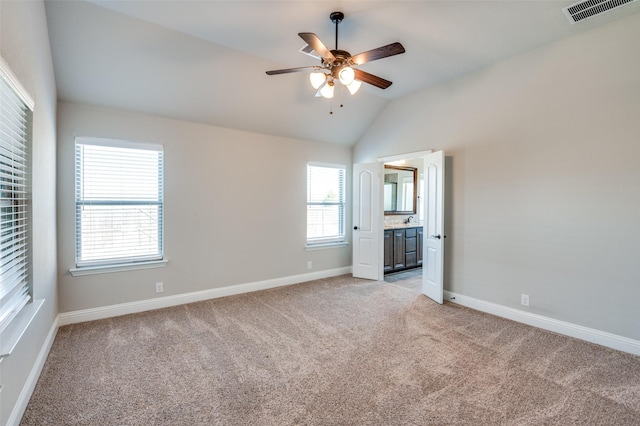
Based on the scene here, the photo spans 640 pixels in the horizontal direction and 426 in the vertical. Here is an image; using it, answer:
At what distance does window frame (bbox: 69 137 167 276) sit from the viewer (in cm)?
330

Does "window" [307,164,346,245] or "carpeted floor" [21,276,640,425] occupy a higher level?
"window" [307,164,346,245]

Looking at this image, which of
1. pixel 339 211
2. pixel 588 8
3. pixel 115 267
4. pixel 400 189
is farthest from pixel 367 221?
pixel 115 267

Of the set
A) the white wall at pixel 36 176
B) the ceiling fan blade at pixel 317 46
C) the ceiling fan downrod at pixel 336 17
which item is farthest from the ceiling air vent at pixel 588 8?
the white wall at pixel 36 176

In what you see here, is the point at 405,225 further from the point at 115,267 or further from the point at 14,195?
the point at 14,195

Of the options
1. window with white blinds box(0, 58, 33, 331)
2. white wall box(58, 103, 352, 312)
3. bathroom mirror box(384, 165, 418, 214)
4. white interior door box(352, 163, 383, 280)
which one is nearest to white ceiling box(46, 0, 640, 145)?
white wall box(58, 103, 352, 312)

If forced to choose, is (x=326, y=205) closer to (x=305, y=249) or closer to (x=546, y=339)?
(x=305, y=249)

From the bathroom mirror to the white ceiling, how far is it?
261cm

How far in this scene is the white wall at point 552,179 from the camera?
2.70 m

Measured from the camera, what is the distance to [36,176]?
2352 mm

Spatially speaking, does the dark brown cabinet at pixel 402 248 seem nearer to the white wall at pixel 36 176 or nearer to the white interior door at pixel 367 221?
the white interior door at pixel 367 221

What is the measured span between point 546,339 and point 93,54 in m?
5.31

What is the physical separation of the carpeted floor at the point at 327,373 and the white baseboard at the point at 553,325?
10 cm

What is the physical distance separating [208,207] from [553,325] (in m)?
4.36

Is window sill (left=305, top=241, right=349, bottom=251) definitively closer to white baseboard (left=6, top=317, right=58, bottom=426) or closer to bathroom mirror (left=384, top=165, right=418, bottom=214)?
bathroom mirror (left=384, top=165, right=418, bottom=214)
